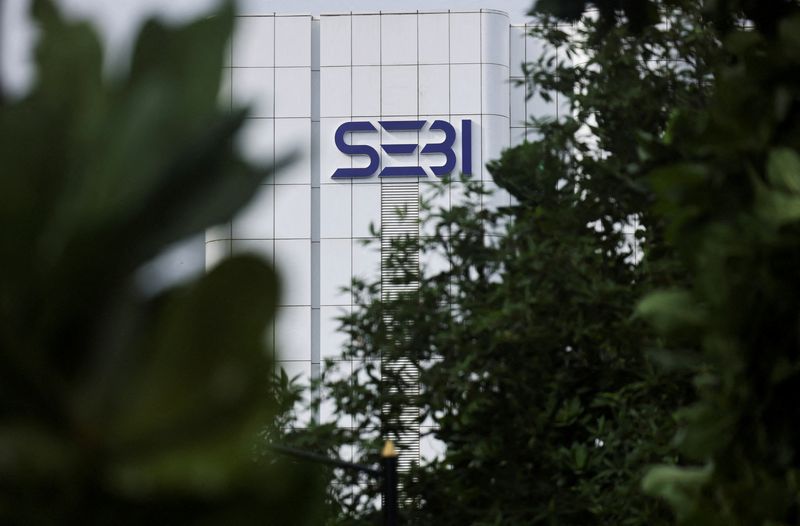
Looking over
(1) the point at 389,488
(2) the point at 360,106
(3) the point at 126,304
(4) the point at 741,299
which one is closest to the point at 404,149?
(2) the point at 360,106

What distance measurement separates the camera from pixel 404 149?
22.7 m

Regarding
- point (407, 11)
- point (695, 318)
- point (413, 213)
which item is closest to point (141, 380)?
point (695, 318)

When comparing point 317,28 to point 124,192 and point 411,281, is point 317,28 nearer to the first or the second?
point 411,281

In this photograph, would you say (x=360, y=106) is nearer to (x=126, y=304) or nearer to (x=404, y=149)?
(x=404, y=149)

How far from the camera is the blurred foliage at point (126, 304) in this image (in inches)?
10.9

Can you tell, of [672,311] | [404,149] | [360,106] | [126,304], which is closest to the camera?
[126,304]

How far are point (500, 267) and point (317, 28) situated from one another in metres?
18.3

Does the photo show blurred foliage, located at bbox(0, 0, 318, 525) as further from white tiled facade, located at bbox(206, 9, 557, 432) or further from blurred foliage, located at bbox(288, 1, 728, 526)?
white tiled facade, located at bbox(206, 9, 557, 432)

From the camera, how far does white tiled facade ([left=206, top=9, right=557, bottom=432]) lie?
22.8m

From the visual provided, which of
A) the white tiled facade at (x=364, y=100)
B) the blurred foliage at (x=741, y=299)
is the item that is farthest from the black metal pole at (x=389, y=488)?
the white tiled facade at (x=364, y=100)

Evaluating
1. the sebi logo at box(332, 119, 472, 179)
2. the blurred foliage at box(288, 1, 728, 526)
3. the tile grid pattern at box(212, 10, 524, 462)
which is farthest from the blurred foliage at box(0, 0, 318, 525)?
the sebi logo at box(332, 119, 472, 179)

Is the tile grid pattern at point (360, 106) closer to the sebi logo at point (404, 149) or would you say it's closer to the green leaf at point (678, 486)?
the sebi logo at point (404, 149)

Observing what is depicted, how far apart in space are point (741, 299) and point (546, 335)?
17.1 feet

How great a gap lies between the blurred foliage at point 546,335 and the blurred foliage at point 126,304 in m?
5.55
